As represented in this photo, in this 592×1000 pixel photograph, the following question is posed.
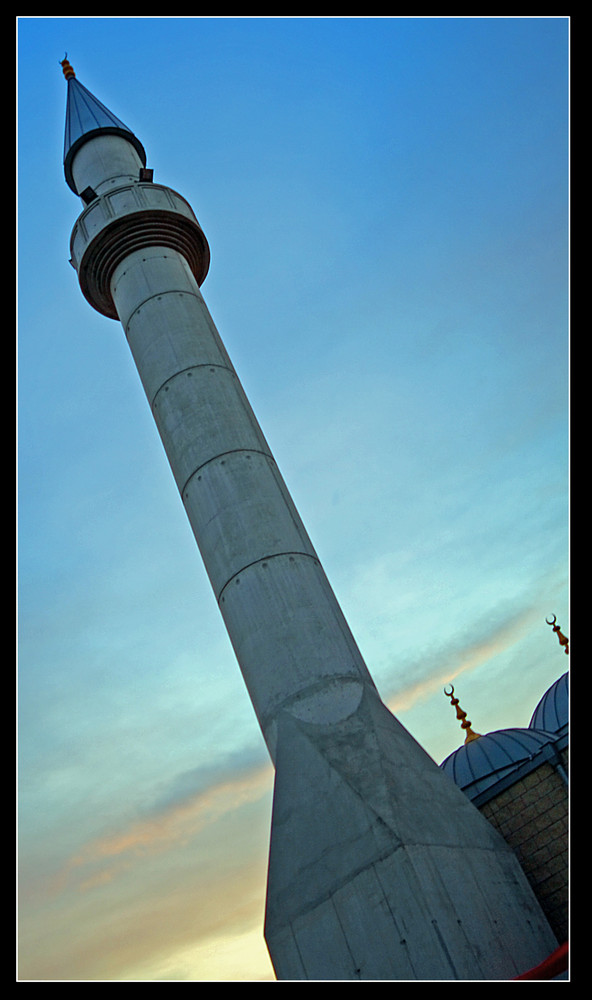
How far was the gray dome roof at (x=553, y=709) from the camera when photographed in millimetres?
24547

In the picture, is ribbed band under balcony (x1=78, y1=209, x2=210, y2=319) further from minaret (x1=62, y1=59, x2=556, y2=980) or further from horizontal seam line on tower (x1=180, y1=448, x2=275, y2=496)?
horizontal seam line on tower (x1=180, y1=448, x2=275, y2=496)

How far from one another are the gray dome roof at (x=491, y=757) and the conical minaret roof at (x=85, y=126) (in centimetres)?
1665

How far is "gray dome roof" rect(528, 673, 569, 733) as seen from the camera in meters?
24.5

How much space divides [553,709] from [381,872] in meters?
18.0

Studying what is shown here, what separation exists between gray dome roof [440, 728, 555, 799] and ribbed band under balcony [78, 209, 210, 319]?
44.1 feet

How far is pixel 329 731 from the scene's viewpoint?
10.7 meters

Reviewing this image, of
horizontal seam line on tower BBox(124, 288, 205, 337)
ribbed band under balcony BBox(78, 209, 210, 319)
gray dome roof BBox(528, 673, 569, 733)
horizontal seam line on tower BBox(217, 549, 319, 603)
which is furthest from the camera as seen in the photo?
gray dome roof BBox(528, 673, 569, 733)

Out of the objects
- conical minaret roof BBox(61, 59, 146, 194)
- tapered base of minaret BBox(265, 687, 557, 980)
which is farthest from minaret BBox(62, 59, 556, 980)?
conical minaret roof BBox(61, 59, 146, 194)

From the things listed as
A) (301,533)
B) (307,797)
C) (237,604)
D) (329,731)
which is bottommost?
(307,797)

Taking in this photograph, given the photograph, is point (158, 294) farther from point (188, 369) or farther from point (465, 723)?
point (465, 723)
